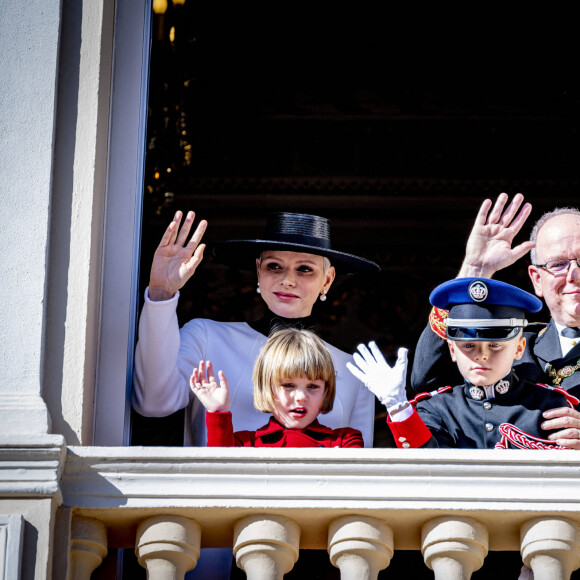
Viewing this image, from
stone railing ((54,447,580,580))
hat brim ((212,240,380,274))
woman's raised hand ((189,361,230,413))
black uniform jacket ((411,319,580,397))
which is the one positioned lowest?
stone railing ((54,447,580,580))

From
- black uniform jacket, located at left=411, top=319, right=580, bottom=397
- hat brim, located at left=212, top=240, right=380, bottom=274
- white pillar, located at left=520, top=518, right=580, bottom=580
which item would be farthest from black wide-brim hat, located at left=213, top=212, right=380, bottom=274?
white pillar, located at left=520, top=518, right=580, bottom=580

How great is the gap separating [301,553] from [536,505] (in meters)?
1.42

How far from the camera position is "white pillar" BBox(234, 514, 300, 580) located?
15.3 feet

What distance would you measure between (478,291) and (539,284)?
0.59 metres

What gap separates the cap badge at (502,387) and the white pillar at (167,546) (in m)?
1.23

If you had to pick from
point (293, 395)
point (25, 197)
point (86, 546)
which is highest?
point (25, 197)

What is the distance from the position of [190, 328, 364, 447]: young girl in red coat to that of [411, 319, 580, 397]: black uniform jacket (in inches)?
18.8

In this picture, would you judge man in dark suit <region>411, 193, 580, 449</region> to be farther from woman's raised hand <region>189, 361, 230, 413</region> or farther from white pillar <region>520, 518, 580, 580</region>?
white pillar <region>520, 518, 580, 580</region>

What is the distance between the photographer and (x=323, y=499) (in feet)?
15.4

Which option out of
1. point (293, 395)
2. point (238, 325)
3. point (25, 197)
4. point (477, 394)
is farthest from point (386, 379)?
point (25, 197)

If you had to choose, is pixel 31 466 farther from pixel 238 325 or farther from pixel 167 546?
pixel 238 325

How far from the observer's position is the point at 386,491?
4.71m

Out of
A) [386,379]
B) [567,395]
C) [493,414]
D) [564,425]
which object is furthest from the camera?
[567,395]

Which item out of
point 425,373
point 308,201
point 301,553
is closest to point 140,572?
point 301,553
